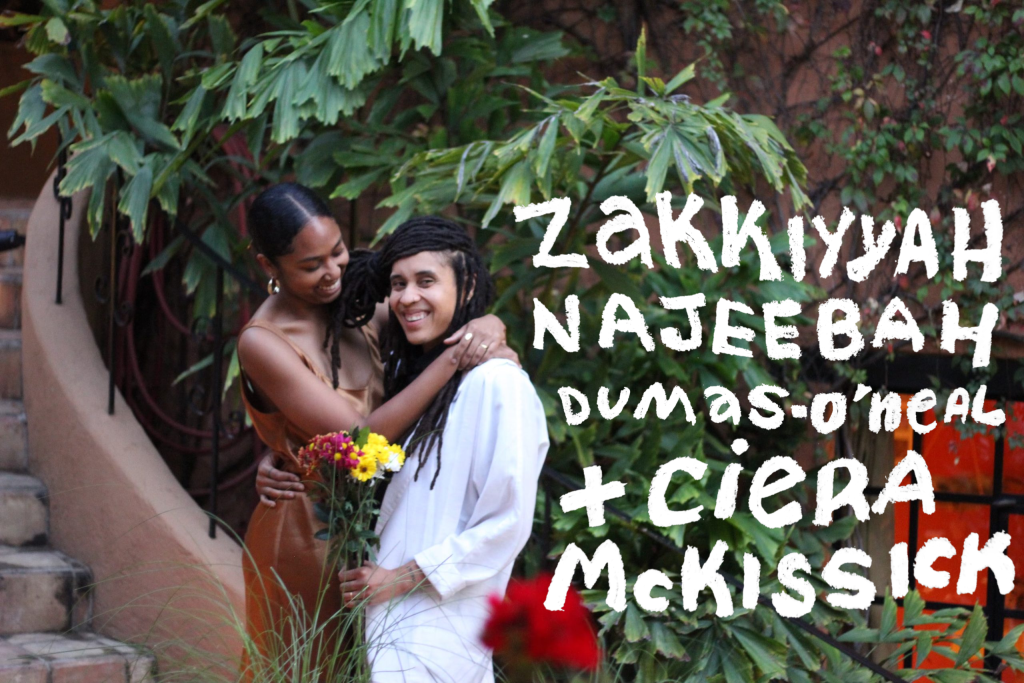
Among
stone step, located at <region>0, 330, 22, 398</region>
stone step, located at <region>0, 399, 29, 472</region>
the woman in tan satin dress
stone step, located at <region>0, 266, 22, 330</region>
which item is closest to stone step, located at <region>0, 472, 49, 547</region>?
stone step, located at <region>0, 399, 29, 472</region>

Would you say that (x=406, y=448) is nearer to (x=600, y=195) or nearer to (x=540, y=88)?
(x=600, y=195)

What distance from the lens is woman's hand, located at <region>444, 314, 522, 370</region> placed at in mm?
2570

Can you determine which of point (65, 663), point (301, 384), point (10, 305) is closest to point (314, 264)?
point (301, 384)

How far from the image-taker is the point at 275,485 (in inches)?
113

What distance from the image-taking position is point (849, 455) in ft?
17.7

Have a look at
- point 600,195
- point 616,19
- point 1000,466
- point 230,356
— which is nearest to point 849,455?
point 1000,466

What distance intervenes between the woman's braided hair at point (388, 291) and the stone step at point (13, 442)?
2.50 m

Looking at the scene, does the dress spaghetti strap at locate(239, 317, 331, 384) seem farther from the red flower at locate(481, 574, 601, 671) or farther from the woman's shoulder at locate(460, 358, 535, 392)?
the red flower at locate(481, 574, 601, 671)

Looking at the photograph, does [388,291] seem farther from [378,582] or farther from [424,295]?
[378,582]

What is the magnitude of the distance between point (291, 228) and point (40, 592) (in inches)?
81.2

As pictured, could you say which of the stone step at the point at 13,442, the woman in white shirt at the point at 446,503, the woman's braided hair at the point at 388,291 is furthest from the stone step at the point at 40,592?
the woman in white shirt at the point at 446,503

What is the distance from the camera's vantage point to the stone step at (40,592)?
4035 mm

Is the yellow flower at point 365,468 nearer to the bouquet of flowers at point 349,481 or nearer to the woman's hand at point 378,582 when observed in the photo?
the bouquet of flowers at point 349,481

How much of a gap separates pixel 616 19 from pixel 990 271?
6.78 ft
